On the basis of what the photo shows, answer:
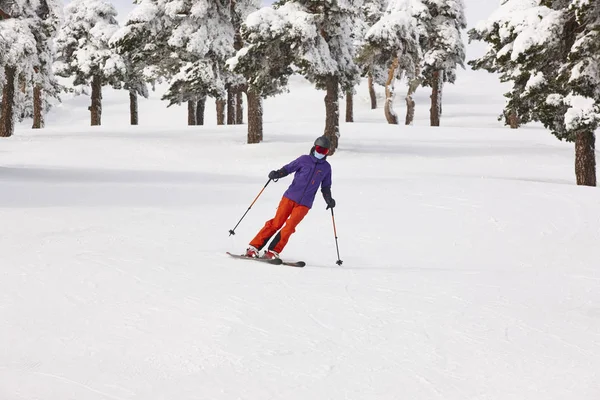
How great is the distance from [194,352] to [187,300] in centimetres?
163

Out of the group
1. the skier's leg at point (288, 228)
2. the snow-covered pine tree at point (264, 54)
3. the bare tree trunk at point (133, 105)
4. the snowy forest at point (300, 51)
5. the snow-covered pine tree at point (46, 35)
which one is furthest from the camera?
the bare tree trunk at point (133, 105)

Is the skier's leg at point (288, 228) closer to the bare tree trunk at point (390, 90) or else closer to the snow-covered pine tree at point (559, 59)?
the snow-covered pine tree at point (559, 59)

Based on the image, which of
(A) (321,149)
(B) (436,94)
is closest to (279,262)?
(A) (321,149)

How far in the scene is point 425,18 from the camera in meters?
36.9

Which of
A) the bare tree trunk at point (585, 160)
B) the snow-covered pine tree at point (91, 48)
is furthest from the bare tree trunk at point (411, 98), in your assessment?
the bare tree trunk at point (585, 160)

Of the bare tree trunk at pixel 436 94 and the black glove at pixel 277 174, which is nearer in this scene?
the black glove at pixel 277 174

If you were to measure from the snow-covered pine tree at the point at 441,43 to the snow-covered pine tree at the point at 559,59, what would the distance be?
19106 millimetres

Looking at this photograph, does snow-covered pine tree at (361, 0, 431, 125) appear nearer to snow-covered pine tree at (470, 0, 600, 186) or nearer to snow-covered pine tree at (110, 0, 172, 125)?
snow-covered pine tree at (110, 0, 172, 125)

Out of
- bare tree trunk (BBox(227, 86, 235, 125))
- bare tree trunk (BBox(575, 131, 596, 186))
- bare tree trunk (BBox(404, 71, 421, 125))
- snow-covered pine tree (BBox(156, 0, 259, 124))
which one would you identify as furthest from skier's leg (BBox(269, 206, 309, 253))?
bare tree trunk (BBox(404, 71, 421, 125))

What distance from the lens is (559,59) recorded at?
58.1ft

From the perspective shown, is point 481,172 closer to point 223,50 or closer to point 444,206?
point 444,206

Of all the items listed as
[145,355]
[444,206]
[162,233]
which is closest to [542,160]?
[444,206]

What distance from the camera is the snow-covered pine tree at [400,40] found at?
3406 cm

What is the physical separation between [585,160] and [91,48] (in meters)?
28.3
